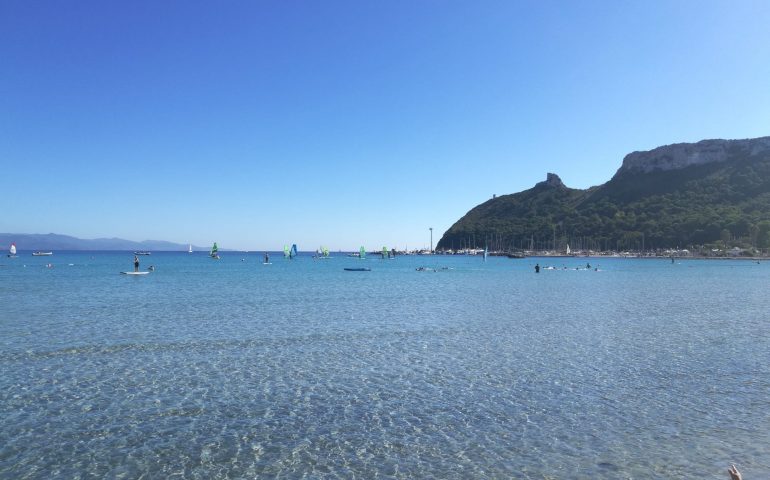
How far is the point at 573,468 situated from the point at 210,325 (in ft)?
80.4

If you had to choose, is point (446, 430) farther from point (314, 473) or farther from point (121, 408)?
point (121, 408)

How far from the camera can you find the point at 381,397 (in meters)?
16.1

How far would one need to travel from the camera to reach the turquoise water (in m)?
11.2

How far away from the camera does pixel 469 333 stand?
93.0ft

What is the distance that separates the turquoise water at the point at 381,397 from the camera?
442 inches

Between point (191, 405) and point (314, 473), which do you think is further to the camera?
point (191, 405)

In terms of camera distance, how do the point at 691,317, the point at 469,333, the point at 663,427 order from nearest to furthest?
the point at 663,427
the point at 469,333
the point at 691,317

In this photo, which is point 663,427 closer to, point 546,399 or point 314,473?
point 546,399

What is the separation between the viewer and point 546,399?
16.0 metres

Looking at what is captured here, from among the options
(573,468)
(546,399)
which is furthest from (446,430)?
(546,399)

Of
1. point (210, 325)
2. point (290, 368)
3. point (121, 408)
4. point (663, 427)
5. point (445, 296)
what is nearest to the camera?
point (663, 427)

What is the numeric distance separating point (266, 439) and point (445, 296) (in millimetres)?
39407

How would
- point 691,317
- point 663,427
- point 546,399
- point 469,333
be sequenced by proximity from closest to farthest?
point 663,427 → point 546,399 → point 469,333 → point 691,317

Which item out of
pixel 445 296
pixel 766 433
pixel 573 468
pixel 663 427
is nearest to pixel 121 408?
pixel 573 468
